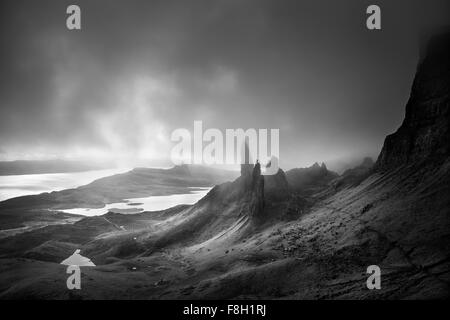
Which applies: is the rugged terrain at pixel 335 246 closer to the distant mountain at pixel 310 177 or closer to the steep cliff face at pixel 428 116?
the steep cliff face at pixel 428 116

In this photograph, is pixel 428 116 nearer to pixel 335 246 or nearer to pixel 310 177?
pixel 335 246

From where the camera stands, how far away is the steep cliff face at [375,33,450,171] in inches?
1346

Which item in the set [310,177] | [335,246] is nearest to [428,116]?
[335,246]

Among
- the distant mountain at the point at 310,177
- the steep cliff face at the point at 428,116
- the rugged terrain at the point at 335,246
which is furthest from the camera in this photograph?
the distant mountain at the point at 310,177

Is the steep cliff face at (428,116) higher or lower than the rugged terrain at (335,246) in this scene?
higher

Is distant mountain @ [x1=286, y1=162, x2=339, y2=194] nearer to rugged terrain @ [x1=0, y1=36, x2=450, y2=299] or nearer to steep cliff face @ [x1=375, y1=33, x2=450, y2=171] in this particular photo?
rugged terrain @ [x1=0, y1=36, x2=450, y2=299]

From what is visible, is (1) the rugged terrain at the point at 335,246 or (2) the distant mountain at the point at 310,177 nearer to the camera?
(1) the rugged terrain at the point at 335,246

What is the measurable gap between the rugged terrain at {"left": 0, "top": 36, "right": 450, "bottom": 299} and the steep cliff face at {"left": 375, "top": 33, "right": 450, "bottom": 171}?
0.14 m

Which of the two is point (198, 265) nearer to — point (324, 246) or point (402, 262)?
point (324, 246)

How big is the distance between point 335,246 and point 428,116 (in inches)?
885

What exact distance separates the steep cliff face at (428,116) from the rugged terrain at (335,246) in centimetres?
14

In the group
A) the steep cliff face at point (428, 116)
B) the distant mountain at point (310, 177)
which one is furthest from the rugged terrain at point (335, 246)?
the distant mountain at point (310, 177)

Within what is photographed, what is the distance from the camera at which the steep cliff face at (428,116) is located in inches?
1346

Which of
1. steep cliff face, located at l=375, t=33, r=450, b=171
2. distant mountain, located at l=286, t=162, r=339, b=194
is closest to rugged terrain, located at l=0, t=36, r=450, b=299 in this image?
steep cliff face, located at l=375, t=33, r=450, b=171
